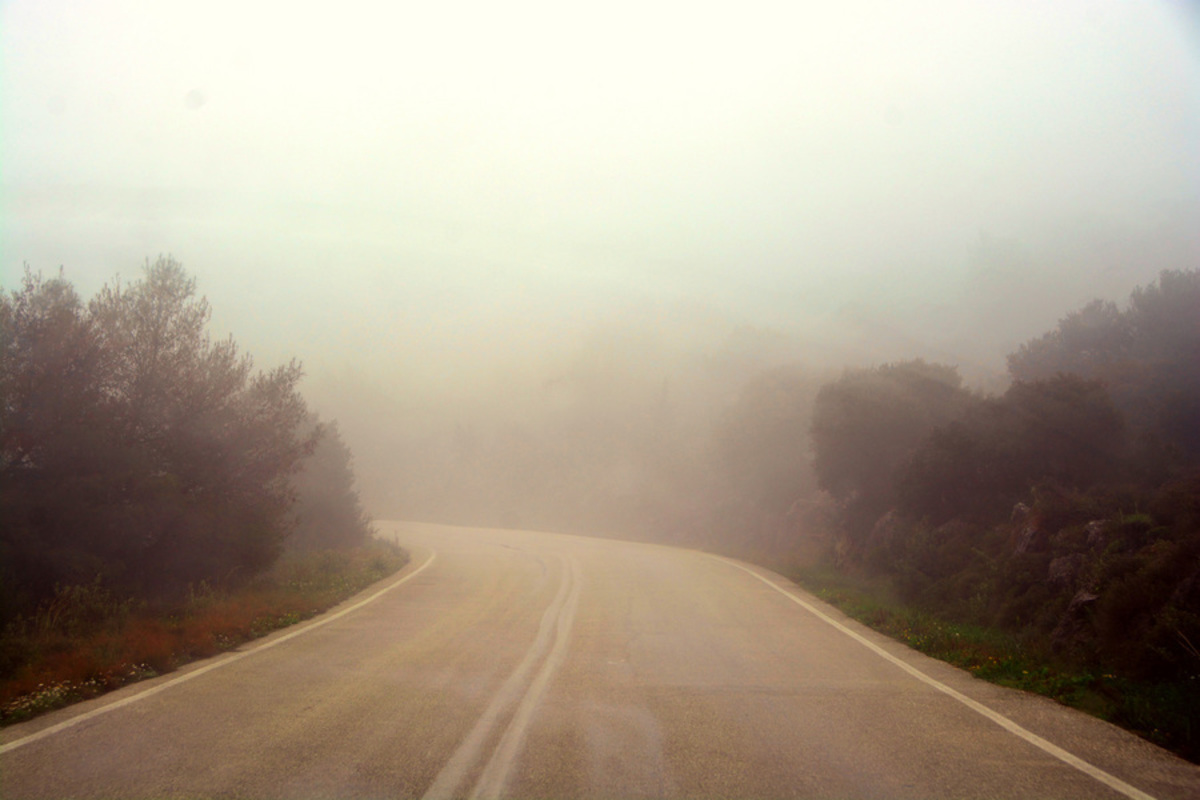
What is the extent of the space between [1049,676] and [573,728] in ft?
19.0

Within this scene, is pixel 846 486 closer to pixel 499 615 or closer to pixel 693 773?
pixel 499 615

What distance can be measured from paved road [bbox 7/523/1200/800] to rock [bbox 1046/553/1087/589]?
3.73 meters

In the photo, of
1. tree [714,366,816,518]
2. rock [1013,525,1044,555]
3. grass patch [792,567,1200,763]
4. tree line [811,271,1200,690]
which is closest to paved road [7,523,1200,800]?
grass patch [792,567,1200,763]

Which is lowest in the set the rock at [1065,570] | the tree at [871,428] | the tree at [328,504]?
the tree at [328,504]

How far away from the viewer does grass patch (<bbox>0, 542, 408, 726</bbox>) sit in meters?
6.89

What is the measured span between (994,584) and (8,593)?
15.9 m

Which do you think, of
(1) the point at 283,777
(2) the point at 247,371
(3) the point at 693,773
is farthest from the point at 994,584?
(2) the point at 247,371

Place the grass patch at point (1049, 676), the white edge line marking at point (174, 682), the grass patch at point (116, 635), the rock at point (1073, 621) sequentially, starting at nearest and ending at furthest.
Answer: the white edge line marking at point (174, 682), the grass patch at point (1049, 676), the grass patch at point (116, 635), the rock at point (1073, 621)

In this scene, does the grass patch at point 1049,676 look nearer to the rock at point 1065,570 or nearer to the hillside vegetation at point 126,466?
the rock at point 1065,570

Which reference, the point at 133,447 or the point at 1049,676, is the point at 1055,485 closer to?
the point at 1049,676

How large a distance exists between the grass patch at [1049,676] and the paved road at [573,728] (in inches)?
12.4

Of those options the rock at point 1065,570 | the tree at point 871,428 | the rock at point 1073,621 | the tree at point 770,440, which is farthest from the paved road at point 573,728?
the tree at point 770,440

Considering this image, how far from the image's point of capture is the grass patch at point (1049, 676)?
19.6ft

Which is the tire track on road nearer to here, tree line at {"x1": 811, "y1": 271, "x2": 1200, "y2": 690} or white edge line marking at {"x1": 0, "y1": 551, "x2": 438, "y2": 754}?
white edge line marking at {"x1": 0, "y1": 551, "x2": 438, "y2": 754}
